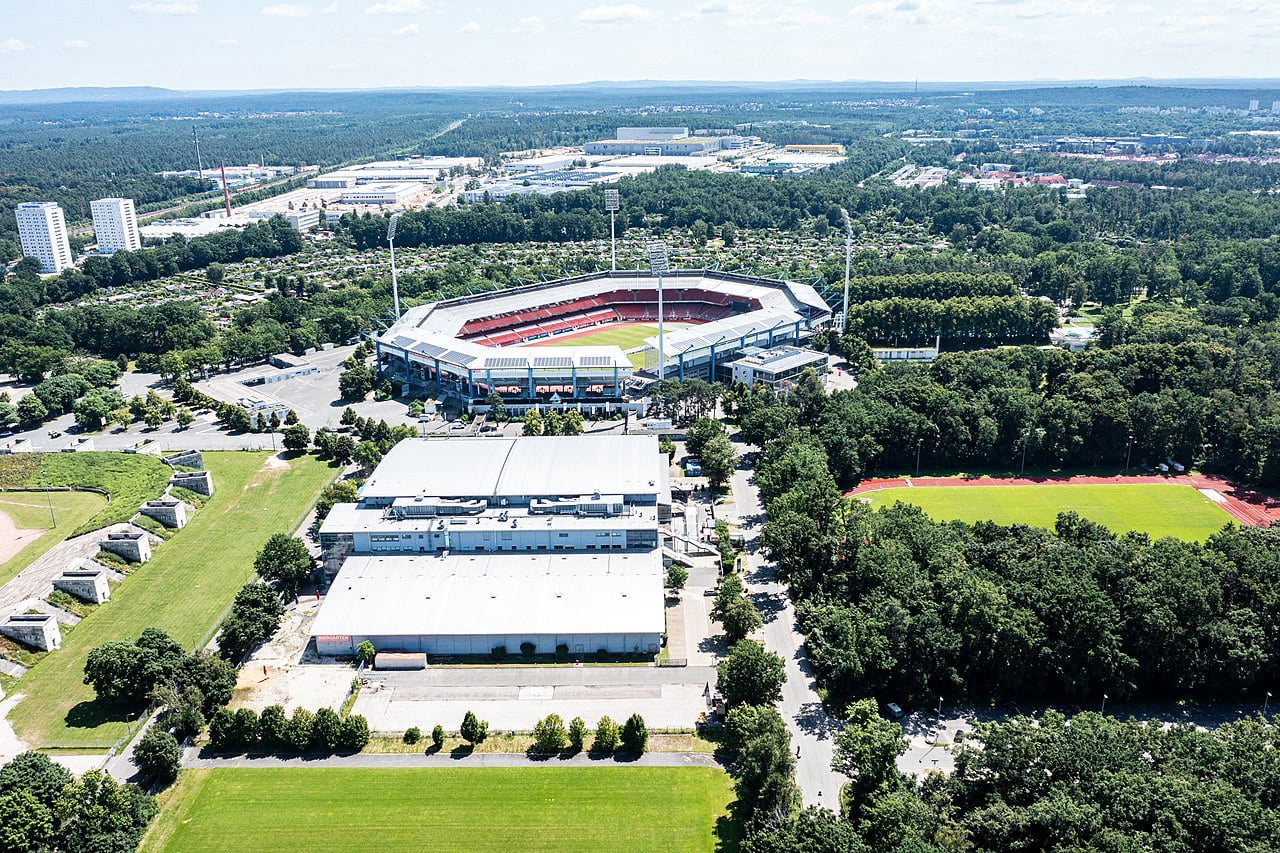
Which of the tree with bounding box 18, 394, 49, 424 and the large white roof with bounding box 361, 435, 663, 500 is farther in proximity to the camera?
the tree with bounding box 18, 394, 49, 424

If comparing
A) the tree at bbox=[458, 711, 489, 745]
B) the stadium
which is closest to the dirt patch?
the stadium

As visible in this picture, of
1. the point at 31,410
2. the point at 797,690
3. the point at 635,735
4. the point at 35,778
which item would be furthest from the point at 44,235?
the point at 797,690

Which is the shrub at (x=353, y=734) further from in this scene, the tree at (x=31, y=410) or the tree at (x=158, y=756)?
the tree at (x=31, y=410)

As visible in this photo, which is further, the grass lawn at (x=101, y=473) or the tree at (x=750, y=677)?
the grass lawn at (x=101, y=473)

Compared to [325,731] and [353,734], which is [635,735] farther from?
[325,731]

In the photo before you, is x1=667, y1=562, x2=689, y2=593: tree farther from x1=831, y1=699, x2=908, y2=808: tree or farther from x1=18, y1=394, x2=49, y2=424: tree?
x1=18, y1=394, x2=49, y2=424: tree

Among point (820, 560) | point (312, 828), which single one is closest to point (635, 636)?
point (820, 560)

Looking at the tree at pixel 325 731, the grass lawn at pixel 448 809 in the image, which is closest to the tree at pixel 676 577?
the grass lawn at pixel 448 809
